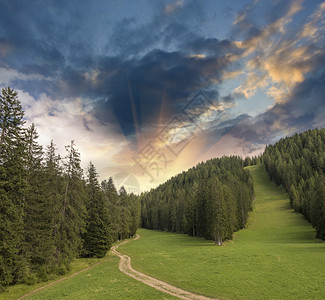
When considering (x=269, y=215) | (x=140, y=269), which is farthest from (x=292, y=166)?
(x=140, y=269)

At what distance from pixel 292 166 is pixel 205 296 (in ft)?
539

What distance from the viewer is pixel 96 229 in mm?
44406

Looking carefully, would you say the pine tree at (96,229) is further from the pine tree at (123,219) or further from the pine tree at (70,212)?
the pine tree at (123,219)

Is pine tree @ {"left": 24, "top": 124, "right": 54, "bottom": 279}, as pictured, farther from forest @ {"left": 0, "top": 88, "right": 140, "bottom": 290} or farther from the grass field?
the grass field

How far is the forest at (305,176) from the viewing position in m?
56.4

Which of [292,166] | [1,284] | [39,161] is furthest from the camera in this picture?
[292,166]

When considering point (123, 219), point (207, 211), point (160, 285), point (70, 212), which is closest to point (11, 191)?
point (70, 212)

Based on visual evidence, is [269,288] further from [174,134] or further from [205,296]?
[174,134]

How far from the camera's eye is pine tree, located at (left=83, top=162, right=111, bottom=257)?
143ft

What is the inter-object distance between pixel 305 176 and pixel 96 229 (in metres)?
149

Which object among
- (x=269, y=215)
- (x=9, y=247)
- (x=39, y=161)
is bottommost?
(x=269, y=215)

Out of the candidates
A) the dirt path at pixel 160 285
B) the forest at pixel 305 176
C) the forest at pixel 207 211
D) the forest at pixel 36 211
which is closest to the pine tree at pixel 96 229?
the forest at pixel 36 211

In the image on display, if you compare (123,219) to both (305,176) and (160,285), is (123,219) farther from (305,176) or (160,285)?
(305,176)

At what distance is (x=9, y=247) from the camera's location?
2255cm
